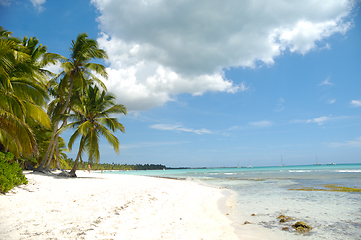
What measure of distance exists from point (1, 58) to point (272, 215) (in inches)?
444

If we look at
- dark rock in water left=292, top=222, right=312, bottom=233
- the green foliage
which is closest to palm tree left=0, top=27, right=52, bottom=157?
the green foliage

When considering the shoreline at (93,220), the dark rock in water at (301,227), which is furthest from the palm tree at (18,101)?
the dark rock in water at (301,227)

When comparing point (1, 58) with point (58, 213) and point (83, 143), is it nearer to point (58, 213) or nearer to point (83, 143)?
point (58, 213)

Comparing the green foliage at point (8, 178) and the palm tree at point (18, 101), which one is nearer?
the green foliage at point (8, 178)

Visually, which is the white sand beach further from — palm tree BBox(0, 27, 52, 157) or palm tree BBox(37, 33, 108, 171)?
palm tree BBox(37, 33, 108, 171)

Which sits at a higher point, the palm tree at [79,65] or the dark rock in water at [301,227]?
the palm tree at [79,65]

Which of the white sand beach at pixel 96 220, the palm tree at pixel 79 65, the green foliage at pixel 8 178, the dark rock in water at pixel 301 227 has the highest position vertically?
the palm tree at pixel 79 65

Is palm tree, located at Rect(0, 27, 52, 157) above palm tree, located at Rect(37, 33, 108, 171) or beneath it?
beneath

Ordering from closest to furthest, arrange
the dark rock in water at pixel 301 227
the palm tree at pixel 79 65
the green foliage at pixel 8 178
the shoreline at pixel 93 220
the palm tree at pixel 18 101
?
the shoreline at pixel 93 220 < the dark rock in water at pixel 301 227 < the green foliage at pixel 8 178 < the palm tree at pixel 18 101 < the palm tree at pixel 79 65

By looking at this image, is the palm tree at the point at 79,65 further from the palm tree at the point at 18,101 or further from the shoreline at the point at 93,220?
the shoreline at the point at 93,220

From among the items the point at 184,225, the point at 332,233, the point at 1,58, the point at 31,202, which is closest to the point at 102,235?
the point at 184,225

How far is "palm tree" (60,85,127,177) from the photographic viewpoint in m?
15.9

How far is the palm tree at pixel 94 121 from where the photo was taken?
52.1 feet

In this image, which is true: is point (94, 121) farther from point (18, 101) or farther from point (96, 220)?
point (96, 220)
